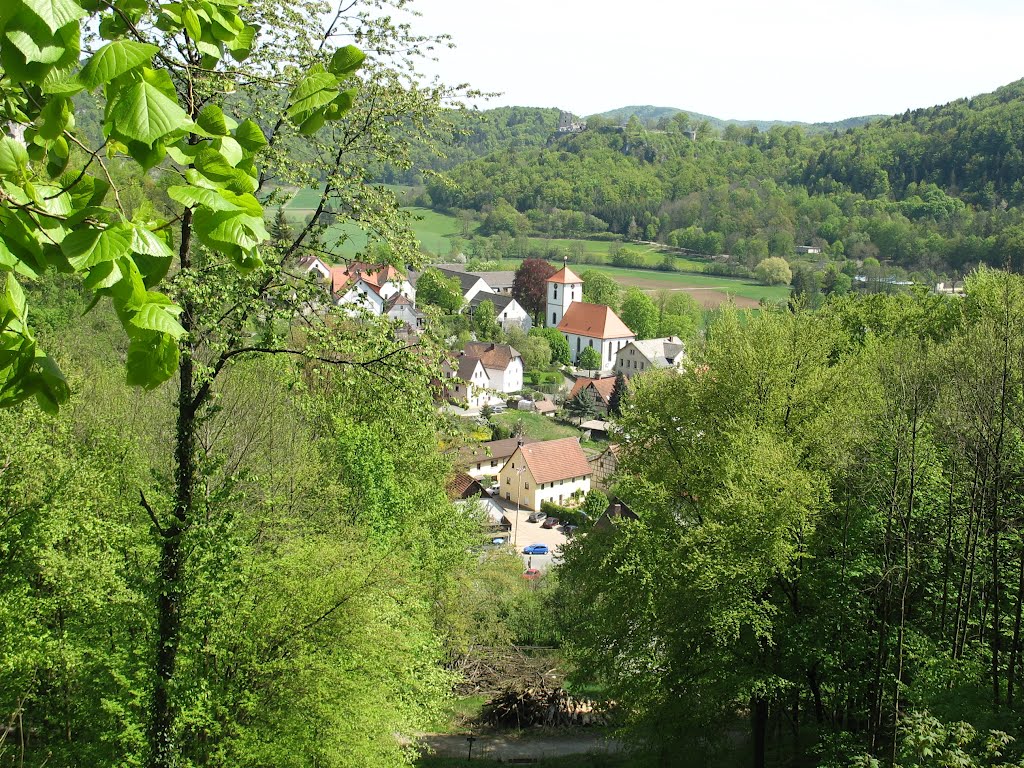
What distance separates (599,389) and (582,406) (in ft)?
15.7

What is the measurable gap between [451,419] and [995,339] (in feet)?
35.3

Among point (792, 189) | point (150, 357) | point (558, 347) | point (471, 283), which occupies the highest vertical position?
point (792, 189)

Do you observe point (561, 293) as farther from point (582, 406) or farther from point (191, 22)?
point (191, 22)

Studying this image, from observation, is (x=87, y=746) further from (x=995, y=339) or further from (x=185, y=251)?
(x=995, y=339)

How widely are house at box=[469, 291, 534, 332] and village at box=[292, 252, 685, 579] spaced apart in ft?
0.42

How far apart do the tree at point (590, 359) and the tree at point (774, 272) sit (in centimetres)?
4210

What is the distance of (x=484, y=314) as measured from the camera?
8025 centimetres

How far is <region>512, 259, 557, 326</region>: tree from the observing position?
92188mm

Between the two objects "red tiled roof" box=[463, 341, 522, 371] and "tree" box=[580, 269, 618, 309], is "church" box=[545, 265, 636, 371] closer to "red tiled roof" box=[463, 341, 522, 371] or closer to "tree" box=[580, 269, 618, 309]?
"tree" box=[580, 269, 618, 309]

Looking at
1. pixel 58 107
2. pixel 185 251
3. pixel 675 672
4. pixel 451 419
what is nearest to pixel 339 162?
pixel 185 251

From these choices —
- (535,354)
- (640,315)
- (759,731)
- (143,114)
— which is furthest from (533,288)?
(143,114)

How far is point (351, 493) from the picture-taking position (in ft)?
61.1

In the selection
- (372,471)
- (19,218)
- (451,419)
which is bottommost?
(372,471)

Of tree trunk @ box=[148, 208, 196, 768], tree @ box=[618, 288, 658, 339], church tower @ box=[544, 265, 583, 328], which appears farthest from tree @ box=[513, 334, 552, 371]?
tree trunk @ box=[148, 208, 196, 768]
